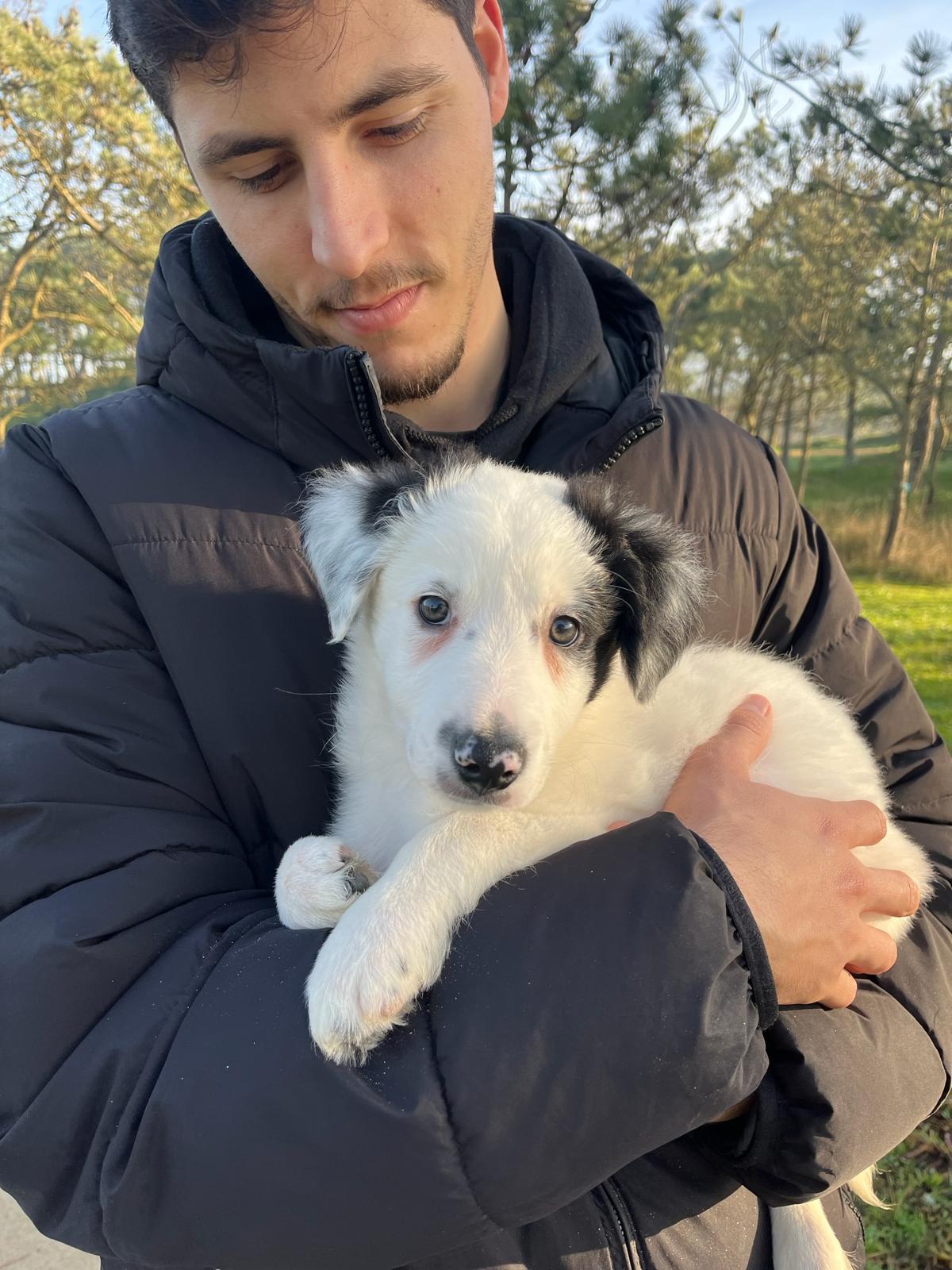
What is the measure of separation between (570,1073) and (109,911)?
2.46 ft

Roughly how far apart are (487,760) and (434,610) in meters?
0.45

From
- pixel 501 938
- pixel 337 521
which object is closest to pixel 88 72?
pixel 337 521

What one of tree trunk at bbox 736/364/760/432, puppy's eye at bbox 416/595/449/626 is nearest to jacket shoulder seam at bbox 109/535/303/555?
puppy's eye at bbox 416/595/449/626

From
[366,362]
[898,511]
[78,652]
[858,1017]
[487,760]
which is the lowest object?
[898,511]

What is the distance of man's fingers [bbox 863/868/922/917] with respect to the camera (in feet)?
5.62

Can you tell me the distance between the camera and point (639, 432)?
2.14 m

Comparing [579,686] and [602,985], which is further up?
[579,686]

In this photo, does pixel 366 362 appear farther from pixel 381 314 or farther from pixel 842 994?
pixel 842 994

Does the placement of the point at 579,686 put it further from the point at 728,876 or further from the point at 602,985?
the point at 602,985

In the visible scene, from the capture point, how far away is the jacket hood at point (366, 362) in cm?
195

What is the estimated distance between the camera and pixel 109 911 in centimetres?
142

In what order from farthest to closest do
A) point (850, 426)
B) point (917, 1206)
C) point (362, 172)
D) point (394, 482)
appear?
point (850, 426) < point (917, 1206) < point (394, 482) < point (362, 172)

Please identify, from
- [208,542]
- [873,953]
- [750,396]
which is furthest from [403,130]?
[750,396]

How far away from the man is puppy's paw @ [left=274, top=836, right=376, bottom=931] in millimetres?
A: 63
